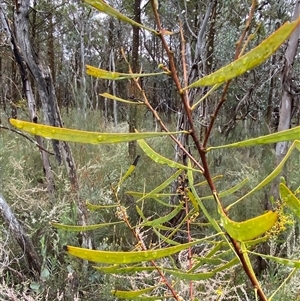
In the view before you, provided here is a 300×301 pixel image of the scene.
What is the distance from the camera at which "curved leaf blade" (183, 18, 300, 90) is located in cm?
26

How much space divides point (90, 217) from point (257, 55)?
1.55 meters

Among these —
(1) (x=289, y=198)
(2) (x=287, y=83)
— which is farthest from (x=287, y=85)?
(1) (x=289, y=198)

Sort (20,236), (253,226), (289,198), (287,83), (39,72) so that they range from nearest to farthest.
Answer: (253,226) < (289,198) < (20,236) < (39,72) < (287,83)

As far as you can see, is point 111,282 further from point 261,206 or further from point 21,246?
point 261,206

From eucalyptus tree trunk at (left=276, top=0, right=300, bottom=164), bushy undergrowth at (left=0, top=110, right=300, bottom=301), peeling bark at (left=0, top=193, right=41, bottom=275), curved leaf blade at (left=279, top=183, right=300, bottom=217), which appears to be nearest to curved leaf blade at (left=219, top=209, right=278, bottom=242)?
curved leaf blade at (left=279, top=183, right=300, bottom=217)

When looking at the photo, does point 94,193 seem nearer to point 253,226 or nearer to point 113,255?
point 113,255

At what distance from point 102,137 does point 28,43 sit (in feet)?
4.66

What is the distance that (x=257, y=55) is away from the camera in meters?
0.30

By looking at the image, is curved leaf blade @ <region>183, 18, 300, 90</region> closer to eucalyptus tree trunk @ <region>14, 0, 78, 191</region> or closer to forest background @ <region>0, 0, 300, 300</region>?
forest background @ <region>0, 0, 300, 300</region>

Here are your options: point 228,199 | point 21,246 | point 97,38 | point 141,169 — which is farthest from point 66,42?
point 21,246

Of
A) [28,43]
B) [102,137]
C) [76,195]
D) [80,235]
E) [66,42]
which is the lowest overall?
[80,235]

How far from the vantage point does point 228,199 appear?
2.53 meters

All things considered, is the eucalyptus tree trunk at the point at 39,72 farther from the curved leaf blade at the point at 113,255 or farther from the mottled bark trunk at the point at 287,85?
the curved leaf blade at the point at 113,255

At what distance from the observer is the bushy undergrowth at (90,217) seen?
1335mm
